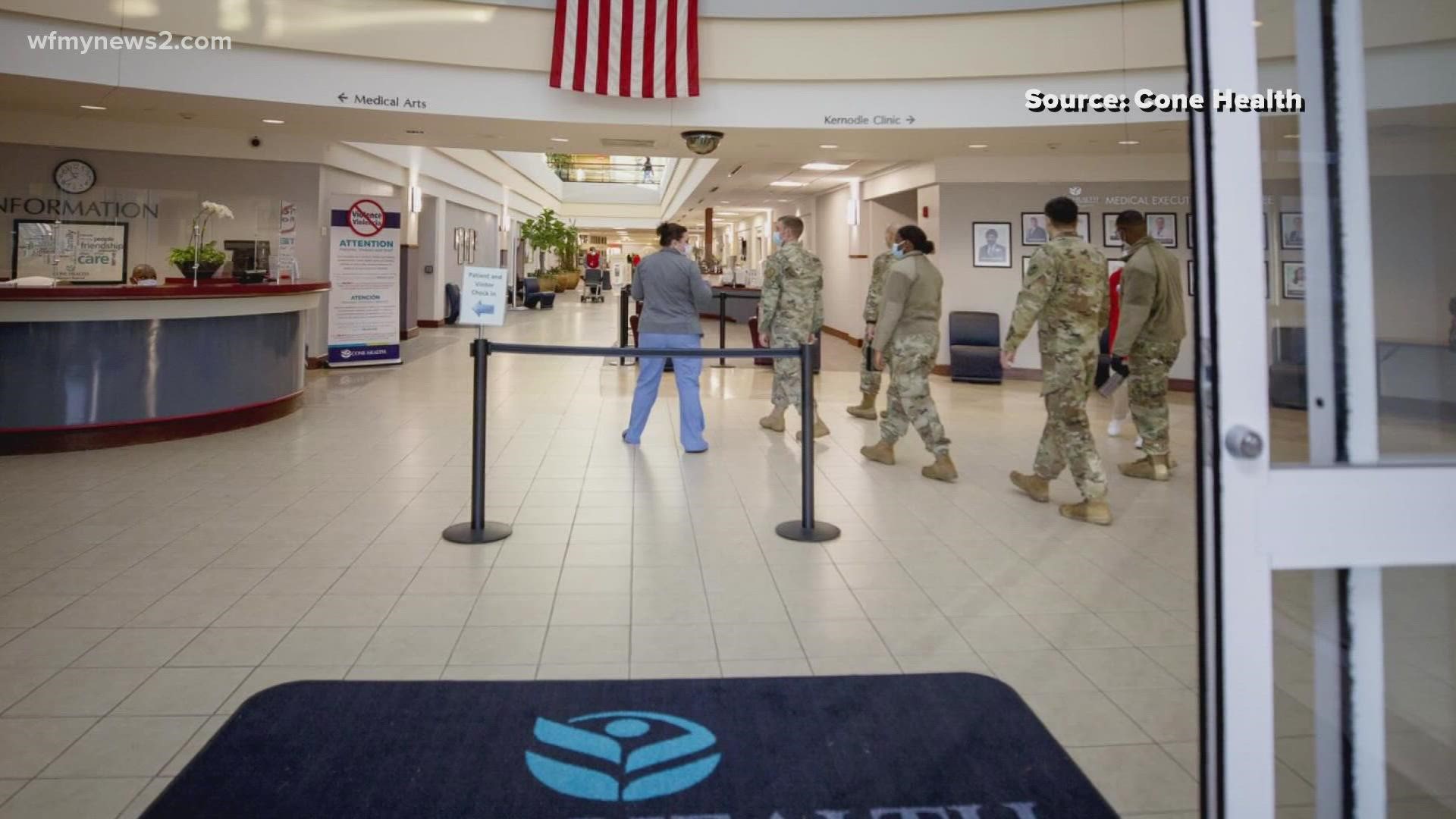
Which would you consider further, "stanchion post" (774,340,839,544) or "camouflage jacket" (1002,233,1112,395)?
"camouflage jacket" (1002,233,1112,395)

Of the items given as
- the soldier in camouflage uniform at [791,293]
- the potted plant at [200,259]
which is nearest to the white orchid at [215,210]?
the potted plant at [200,259]

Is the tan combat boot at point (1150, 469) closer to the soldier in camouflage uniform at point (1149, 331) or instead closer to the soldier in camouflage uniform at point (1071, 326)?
the soldier in camouflage uniform at point (1149, 331)

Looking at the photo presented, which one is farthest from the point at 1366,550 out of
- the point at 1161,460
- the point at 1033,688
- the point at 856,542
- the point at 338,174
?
the point at 338,174

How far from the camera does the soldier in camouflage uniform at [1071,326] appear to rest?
457cm

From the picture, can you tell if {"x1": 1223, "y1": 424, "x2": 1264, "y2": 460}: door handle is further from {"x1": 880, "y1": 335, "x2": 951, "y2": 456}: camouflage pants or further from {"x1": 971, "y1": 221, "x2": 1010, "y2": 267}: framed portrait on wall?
{"x1": 971, "y1": 221, "x2": 1010, "y2": 267}: framed portrait on wall

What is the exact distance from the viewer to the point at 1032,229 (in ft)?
35.5

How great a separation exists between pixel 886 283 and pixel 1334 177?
4.29 meters

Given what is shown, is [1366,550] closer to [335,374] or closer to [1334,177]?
[1334,177]

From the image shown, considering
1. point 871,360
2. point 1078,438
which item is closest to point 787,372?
point 871,360

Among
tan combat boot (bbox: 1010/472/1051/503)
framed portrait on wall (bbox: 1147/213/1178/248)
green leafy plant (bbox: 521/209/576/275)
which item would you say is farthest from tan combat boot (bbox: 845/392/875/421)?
green leafy plant (bbox: 521/209/576/275)

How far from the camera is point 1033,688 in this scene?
2680 mm

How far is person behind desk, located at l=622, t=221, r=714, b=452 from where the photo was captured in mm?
6125

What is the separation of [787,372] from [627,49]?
3807mm

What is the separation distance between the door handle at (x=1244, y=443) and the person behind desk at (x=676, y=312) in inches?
195
